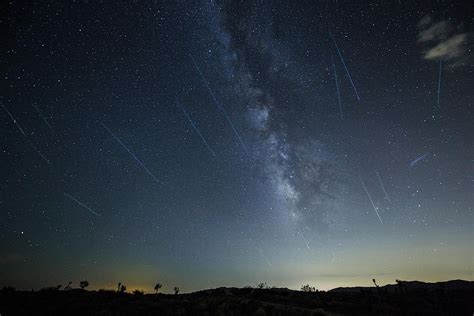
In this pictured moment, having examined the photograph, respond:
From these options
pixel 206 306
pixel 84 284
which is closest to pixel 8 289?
pixel 84 284

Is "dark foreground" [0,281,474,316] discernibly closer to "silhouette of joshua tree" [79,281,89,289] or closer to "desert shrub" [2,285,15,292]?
"desert shrub" [2,285,15,292]

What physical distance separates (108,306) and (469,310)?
1326 inches

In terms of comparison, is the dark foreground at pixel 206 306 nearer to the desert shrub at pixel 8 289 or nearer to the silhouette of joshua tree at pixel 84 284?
the desert shrub at pixel 8 289

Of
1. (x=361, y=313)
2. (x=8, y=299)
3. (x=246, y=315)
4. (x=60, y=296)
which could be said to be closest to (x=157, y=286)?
(x=60, y=296)

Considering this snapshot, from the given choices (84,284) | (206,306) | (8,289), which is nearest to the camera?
(206,306)

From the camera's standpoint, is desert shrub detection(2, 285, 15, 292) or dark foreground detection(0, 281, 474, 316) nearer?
dark foreground detection(0, 281, 474, 316)

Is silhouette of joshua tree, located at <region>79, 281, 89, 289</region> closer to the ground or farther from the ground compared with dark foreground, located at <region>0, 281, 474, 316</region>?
farther from the ground

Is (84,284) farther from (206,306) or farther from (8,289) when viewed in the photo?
(206,306)

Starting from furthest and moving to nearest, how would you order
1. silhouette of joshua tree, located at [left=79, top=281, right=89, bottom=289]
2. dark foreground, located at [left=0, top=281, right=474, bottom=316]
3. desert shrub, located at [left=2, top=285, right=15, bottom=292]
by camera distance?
silhouette of joshua tree, located at [left=79, top=281, right=89, bottom=289]
desert shrub, located at [left=2, top=285, right=15, bottom=292]
dark foreground, located at [left=0, top=281, right=474, bottom=316]

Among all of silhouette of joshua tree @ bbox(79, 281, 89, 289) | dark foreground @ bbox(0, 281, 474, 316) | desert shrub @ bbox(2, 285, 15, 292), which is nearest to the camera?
dark foreground @ bbox(0, 281, 474, 316)

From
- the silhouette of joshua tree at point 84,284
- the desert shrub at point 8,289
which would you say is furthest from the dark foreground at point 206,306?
the silhouette of joshua tree at point 84,284

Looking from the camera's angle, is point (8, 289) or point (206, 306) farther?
point (8, 289)

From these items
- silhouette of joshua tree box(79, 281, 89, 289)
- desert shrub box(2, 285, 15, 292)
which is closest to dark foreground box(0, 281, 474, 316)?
desert shrub box(2, 285, 15, 292)

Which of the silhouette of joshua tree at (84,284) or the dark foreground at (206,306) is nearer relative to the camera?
the dark foreground at (206,306)
